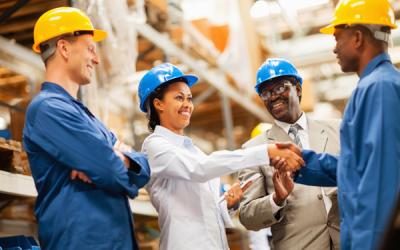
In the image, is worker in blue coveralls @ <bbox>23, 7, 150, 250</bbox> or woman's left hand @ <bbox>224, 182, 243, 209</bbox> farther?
woman's left hand @ <bbox>224, 182, 243, 209</bbox>

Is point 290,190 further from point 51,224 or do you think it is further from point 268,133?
point 51,224

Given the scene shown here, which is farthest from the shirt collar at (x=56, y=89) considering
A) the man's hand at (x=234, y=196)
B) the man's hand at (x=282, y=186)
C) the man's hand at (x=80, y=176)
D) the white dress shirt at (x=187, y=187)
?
the man's hand at (x=282, y=186)

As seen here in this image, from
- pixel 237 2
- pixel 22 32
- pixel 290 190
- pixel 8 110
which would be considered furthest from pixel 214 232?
pixel 237 2

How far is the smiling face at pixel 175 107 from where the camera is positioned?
158 inches

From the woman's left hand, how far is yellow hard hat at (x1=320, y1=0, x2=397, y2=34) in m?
1.16

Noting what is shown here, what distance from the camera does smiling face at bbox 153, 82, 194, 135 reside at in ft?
13.2

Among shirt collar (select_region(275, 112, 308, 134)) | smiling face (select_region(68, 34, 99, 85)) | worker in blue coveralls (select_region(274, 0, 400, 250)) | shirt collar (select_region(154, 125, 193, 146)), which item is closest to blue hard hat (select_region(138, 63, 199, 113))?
shirt collar (select_region(154, 125, 193, 146))

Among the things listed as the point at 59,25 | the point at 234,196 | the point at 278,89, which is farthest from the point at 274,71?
the point at 59,25

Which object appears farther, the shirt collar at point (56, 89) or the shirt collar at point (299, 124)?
the shirt collar at point (299, 124)

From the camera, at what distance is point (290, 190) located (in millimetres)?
3936

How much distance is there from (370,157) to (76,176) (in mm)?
1453

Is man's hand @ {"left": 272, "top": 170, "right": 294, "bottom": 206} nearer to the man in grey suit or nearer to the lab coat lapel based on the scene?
the man in grey suit

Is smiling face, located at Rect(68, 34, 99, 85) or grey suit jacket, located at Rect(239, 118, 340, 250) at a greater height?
smiling face, located at Rect(68, 34, 99, 85)

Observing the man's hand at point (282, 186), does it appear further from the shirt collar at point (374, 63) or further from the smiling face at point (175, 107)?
the shirt collar at point (374, 63)
